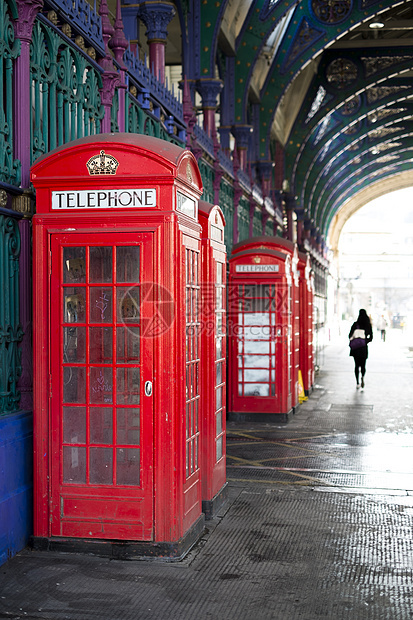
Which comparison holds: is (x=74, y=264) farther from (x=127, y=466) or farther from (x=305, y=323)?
(x=305, y=323)

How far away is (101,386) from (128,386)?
0.20 metres

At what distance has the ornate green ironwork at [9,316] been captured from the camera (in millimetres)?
5945

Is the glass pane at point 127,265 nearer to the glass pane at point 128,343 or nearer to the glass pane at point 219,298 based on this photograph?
the glass pane at point 128,343

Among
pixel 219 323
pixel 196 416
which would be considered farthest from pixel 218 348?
pixel 196 416

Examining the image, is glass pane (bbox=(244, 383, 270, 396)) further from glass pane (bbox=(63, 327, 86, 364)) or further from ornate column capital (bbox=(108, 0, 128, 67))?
glass pane (bbox=(63, 327, 86, 364))

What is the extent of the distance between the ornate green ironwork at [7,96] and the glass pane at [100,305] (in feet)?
3.61

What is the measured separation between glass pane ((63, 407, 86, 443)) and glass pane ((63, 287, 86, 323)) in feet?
2.12

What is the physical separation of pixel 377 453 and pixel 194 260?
4.71 m

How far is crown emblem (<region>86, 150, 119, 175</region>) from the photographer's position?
18.5 ft

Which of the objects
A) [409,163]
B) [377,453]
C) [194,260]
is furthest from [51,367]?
[409,163]

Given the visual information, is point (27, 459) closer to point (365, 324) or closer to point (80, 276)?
point (80, 276)

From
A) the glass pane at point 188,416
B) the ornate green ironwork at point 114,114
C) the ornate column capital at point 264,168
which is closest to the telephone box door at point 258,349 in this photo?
the ornate green ironwork at point 114,114

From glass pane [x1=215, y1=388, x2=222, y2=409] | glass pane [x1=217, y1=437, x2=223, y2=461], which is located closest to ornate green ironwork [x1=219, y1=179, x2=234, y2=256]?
glass pane [x1=215, y1=388, x2=222, y2=409]

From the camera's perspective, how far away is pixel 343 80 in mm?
26375
